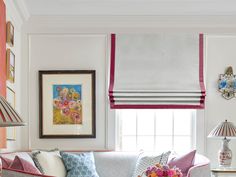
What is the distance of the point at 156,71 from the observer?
6.81m

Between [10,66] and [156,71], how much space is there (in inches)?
76.5

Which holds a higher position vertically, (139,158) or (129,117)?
(129,117)

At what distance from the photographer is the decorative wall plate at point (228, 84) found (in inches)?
270

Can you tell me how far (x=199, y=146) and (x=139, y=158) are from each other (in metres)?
0.95

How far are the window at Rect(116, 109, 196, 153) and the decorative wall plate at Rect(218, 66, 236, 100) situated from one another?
0.63m

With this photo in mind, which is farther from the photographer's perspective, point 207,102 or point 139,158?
point 207,102

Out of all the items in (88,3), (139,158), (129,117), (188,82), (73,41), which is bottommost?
(139,158)

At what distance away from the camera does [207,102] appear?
22.6ft

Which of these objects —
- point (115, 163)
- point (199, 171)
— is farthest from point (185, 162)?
point (115, 163)

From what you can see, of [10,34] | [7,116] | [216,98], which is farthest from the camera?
[216,98]

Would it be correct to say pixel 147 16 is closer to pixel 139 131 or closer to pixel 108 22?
pixel 108 22

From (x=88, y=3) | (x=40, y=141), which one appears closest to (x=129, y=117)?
(x=40, y=141)

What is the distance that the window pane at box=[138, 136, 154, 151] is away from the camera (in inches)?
277

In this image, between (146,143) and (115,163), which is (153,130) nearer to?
(146,143)
